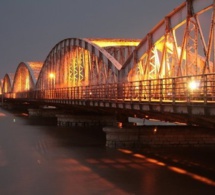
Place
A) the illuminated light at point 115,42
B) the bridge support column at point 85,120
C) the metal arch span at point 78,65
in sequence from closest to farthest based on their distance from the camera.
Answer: the metal arch span at point 78,65
the bridge support column at point 85,120
the illuminated light at point 115,42

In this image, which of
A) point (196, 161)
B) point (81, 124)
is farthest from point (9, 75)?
point (196, 161)

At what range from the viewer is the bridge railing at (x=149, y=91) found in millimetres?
21025

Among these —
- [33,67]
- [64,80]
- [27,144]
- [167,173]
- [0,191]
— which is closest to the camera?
[0,191]

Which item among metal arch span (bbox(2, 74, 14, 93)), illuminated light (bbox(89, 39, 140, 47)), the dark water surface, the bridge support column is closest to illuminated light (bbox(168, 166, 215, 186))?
the dark water surface

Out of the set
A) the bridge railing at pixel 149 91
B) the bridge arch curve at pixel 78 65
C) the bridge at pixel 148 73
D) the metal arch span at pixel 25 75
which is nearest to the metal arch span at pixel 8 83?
the metal arch span at pixel 25 75

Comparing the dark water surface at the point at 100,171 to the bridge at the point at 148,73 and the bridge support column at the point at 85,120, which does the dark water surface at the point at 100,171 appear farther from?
the bridge support column at the point at 85,120

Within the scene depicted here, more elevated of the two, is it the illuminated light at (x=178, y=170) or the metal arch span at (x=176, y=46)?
the metal arch span at (x=176, y=46)

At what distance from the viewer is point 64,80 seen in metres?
74.6

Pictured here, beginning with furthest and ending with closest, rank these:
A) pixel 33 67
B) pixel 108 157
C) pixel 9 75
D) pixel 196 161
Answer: pixel 9 75 < pixel 33 67 < pixel 108 157 < pixel 196 161

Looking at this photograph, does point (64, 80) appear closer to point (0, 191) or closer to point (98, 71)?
point (98, 71)

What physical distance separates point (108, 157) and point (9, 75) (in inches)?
5689

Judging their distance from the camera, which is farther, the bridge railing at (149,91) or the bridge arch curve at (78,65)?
the bridge arch curve at (78,65)

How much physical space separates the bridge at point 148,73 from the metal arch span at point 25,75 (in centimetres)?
2371

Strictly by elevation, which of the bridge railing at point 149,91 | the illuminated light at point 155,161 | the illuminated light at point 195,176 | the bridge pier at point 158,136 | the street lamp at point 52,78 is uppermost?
the street lamp at point 52,78
